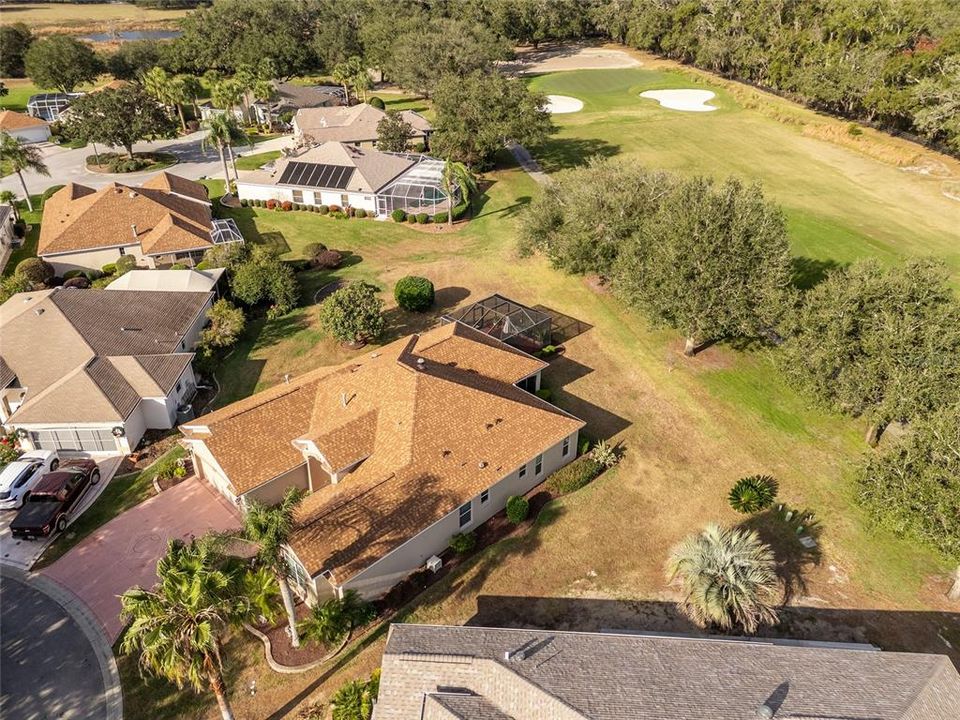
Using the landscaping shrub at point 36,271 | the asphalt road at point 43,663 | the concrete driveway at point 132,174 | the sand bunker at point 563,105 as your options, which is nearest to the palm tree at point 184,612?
the asphalt road at point 43,663

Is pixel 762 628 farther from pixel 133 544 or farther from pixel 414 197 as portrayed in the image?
pixel 414 197

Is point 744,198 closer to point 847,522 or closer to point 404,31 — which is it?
point 847,522

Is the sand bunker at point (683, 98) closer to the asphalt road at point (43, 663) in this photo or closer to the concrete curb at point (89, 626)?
the concrete curb at point (89, 626)

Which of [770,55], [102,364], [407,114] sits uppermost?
[770,55]

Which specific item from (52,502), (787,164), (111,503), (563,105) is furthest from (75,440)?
(563,105)

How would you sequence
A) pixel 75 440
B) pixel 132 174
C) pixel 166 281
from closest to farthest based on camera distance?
pixel 75 440
pixel 166 281
pixel 132 174

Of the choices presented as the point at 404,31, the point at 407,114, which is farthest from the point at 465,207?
the point at 404,31
